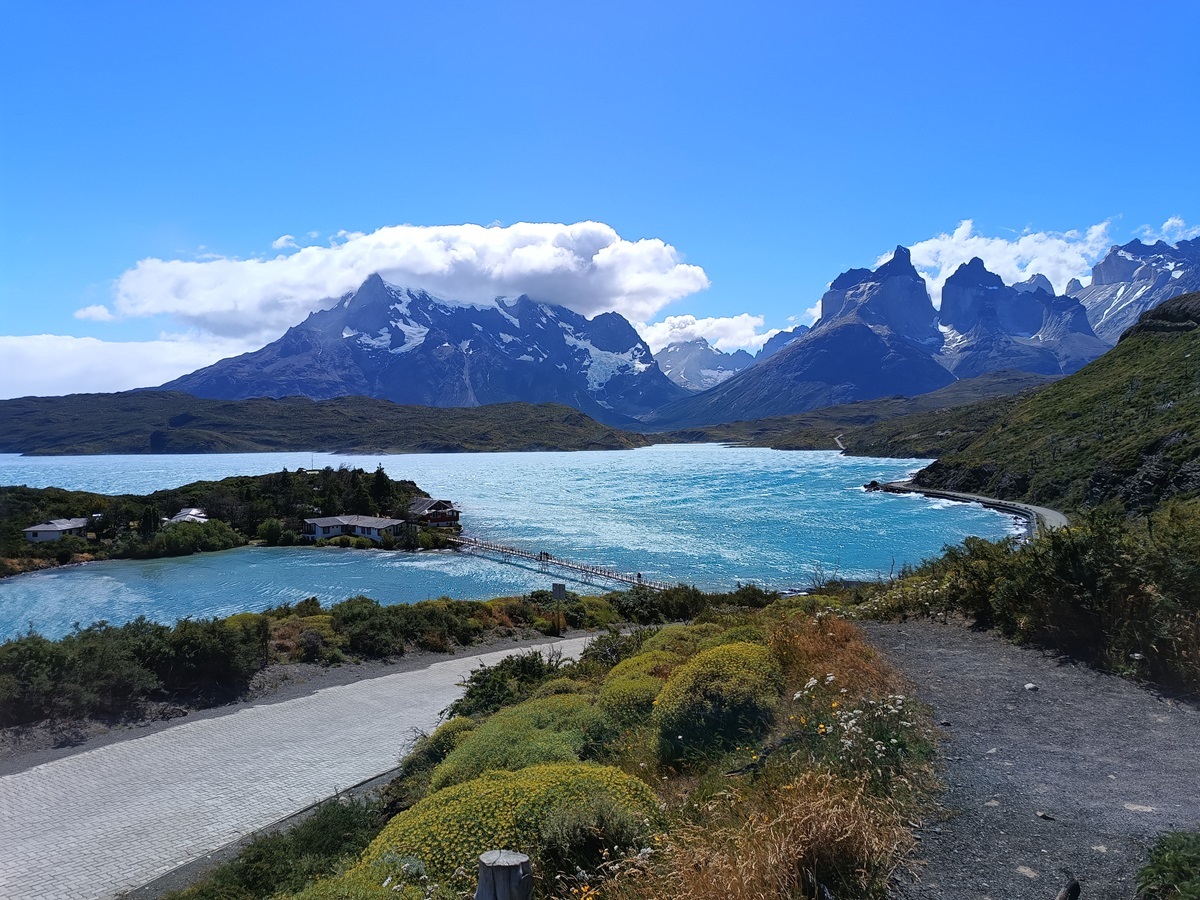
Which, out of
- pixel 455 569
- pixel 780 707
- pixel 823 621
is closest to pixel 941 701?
pixel 780 707

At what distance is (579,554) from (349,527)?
1071 inches

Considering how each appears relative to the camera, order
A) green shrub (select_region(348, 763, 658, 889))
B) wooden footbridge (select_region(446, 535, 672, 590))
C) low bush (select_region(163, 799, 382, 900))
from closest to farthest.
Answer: green shrub (select_region(348, 763, 658, 889)) < low bush (select_region(163, 799, 382, 900)) < wooden footbridge (select_region(446, 535, 672, 590))

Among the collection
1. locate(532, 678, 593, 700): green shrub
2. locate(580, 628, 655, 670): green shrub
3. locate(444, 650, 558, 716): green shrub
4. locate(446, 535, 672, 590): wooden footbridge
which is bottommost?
locate(446, 535, 672, 590): wooden footbridge

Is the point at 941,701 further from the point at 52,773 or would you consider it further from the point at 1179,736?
the point at 52,773

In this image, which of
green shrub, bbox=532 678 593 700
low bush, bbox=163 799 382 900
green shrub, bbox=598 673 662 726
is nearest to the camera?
low bush, bbox=163 799 382 900

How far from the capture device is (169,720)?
18359mm

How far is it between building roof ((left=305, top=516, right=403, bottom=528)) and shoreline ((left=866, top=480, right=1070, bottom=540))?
184 ft

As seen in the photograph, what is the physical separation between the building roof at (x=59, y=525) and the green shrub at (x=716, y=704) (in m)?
75.1

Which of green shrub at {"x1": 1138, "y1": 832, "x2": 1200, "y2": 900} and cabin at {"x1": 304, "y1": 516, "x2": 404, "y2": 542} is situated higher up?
green shrub at {"x1": 1138, "y1": 832, "x2": 1200, "y2": 900}

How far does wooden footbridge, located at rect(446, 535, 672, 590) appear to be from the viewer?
155 ft

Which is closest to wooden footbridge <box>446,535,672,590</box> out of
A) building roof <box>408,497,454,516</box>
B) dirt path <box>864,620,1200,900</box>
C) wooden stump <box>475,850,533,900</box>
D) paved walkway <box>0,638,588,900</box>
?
building roof <box>408,497,454,516</box>

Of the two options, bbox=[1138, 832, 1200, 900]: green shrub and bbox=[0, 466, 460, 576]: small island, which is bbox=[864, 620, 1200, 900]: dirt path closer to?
bbox=[1138, 832, 1200, 900]: green shrub

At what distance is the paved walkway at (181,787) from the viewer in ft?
35.8

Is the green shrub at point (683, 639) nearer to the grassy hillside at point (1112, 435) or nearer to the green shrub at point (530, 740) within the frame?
the green shrub at point (530, 740)
